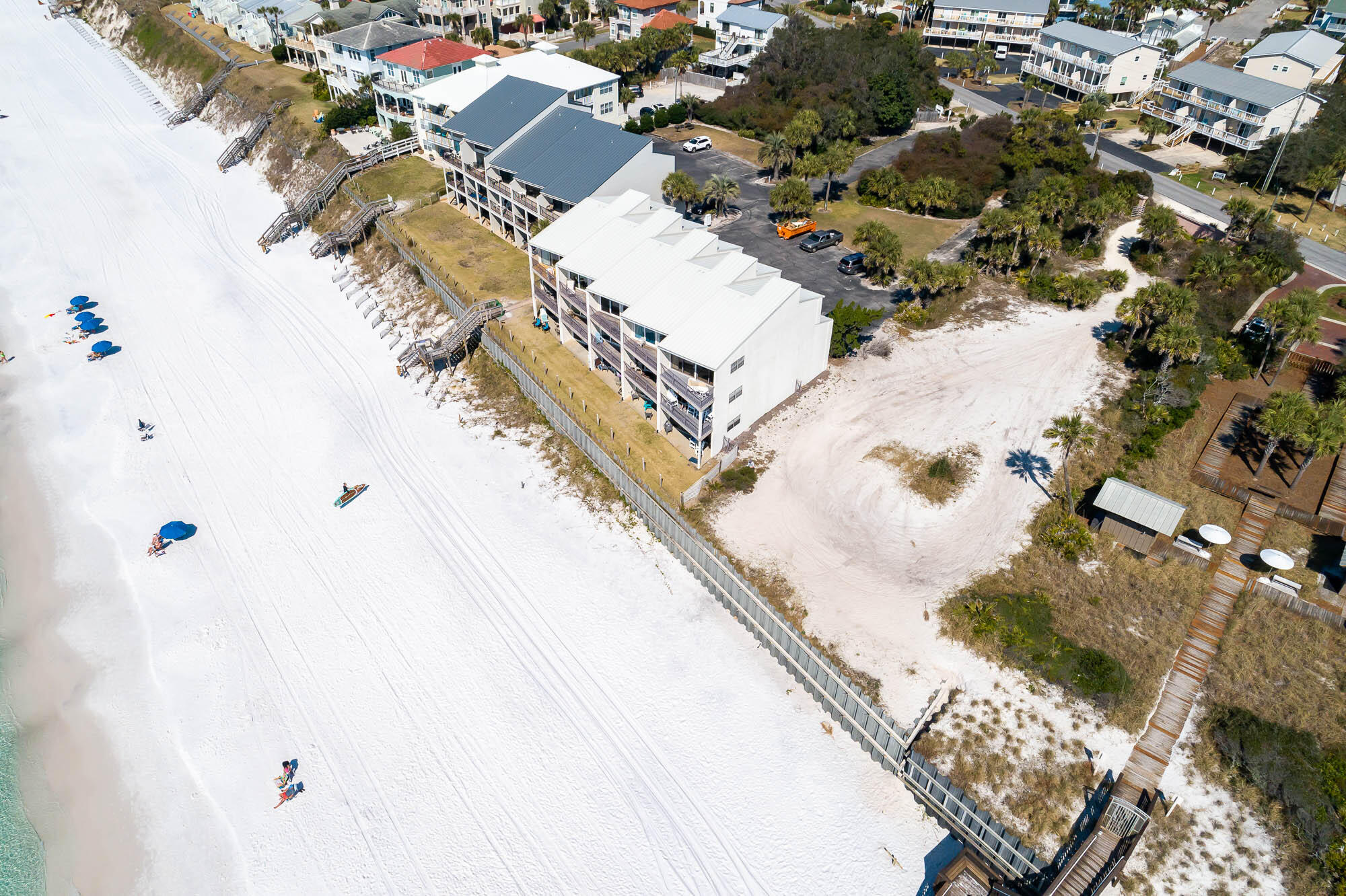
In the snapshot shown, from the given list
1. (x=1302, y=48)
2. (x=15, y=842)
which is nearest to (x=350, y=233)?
(x=15, y=842)

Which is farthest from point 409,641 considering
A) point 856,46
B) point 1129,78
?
point 1129,78

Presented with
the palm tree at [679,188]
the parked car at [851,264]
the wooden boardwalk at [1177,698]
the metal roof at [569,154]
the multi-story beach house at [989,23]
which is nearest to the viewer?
the wooden boardwalk at [1177,698]

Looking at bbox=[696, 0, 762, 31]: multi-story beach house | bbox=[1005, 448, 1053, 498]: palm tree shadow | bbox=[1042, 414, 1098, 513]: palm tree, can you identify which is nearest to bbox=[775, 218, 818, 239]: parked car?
bbox=[1042, 414, 1098, 513]: palm tree

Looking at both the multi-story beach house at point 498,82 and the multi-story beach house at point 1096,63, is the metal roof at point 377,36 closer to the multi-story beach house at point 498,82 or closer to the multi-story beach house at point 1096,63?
the multi-story beach house at point 498,82

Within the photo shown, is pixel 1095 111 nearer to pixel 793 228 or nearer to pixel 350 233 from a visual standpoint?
pixel 793 228

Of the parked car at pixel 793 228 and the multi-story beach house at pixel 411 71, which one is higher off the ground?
the multi-story beach house at pixel 411 71

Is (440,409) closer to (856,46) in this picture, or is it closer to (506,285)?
(506,285)

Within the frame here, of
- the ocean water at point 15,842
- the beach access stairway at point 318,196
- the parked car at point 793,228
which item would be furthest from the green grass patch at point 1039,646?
the beach access stairway at point 318,196

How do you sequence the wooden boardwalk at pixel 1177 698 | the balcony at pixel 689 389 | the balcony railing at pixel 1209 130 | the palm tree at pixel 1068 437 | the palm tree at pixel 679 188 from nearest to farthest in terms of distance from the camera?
the wooden boardwalk at pixel 1177 698, the palm tree at pixel 1068 437, the balcony at pixel 689 389, the palm tree at pixel 679 188, the balcony railing at pixel 1209 130
